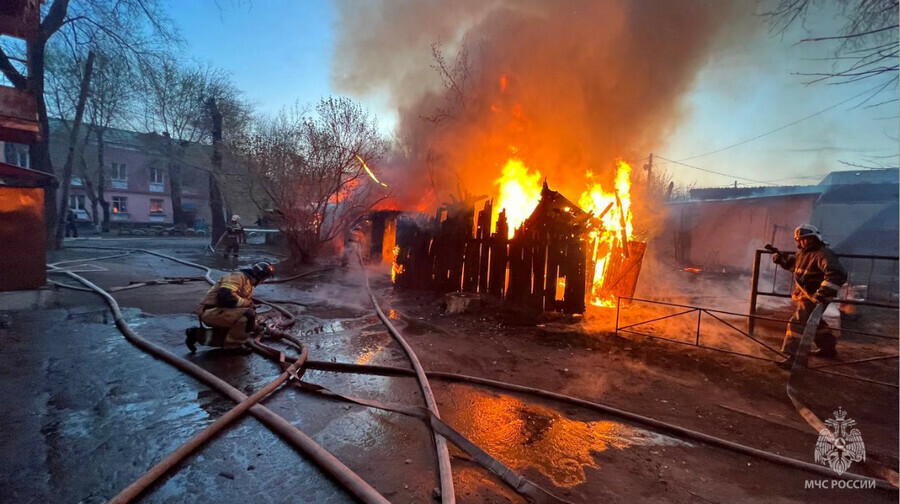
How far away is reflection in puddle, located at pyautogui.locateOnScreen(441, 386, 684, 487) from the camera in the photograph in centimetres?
329

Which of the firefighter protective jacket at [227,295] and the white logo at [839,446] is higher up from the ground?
the firefighter protective jacket at [227,295]

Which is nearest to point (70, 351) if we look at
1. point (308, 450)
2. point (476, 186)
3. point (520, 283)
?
point (308, 450)

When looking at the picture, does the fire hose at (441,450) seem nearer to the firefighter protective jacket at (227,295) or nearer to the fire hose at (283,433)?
the fire hose at (283,433)

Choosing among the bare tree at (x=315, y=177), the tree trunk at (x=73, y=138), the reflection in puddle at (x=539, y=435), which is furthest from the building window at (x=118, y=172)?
the reflection in puddle at (x=539, y=435)

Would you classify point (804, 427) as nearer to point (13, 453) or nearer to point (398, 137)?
point (13, 453)

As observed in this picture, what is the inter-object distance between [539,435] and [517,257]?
5124mm

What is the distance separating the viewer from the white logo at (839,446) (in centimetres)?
344

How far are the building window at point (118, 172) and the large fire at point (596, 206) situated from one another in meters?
46.1

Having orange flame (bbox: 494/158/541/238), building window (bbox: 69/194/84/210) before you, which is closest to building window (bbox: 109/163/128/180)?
building window (bbox: 69/194/84/210)

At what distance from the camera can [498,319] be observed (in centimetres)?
812

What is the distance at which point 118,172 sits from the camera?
41.1 meters

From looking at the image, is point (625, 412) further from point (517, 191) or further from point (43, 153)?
point (43, 153)

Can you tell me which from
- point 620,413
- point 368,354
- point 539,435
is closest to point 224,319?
point 368,354

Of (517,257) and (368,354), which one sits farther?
Answer: (517,257)
